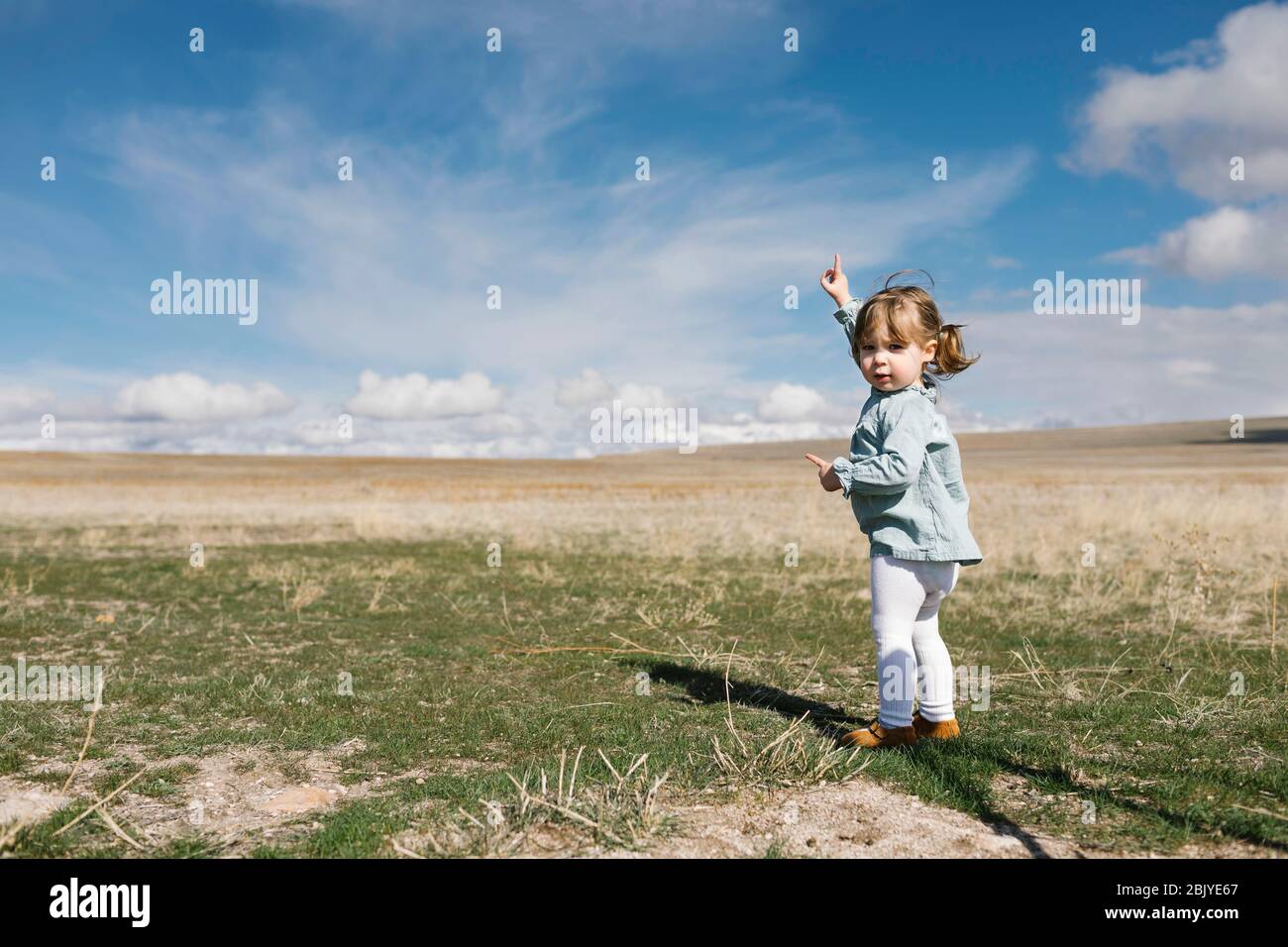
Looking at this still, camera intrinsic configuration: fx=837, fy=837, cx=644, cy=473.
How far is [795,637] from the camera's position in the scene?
855cm

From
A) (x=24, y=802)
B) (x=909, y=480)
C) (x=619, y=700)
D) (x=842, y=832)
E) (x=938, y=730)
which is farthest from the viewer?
(x=619, y=700)

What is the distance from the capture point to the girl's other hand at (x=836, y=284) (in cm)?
487

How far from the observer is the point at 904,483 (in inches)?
167

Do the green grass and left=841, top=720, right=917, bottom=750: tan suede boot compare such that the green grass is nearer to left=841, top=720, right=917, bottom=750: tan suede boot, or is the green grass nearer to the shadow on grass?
the shadow on grass

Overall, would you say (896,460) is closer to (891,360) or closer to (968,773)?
(891,360)

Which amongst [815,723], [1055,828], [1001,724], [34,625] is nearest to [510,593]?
[34,625]

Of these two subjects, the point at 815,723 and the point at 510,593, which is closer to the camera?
the point at 815,723

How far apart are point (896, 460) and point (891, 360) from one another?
57cm

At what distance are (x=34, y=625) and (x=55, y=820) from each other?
699cm

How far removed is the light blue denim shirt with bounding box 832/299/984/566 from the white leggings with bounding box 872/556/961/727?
11 centimetres

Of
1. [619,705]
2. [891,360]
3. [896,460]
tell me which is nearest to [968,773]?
[896,460]

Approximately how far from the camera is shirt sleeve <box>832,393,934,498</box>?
421cm

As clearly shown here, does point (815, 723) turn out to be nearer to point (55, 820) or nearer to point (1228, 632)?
point (55, 820)

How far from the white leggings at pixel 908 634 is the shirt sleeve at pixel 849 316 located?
4.18 feet
